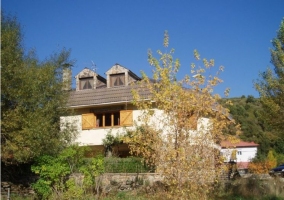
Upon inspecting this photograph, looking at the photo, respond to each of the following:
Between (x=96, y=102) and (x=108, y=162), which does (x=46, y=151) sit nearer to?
(x=108, y=162)

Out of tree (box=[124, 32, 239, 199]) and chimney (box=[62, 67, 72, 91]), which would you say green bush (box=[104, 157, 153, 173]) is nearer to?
chimney (box=[62, 67, 72, 91])

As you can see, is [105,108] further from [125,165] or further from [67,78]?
[67,78]

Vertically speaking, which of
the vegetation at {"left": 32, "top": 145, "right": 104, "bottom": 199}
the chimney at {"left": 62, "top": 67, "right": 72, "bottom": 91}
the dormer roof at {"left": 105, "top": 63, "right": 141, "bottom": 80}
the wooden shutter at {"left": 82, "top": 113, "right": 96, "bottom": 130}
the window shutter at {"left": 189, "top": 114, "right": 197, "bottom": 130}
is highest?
the dormer roof at {"left": 105, "top": 63, "right": 141, "bottom": 80}

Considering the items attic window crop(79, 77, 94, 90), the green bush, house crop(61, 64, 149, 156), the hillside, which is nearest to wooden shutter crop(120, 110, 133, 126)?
house crop(61, 64, 149, 156)

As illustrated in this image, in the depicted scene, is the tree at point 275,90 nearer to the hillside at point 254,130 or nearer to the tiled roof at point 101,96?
the tiled roof at point 101,96

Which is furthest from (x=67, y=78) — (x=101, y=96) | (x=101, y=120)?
(x=101, y=120)

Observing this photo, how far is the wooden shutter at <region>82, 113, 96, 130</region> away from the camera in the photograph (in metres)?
27.0

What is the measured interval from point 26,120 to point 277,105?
31.5 ft

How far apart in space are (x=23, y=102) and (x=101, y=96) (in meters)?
11.3

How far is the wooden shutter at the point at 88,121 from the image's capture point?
27.0 meters

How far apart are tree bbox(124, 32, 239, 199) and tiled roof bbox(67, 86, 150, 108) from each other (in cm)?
1417

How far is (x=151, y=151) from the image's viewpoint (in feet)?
37.1

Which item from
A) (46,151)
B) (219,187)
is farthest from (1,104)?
(219,187)

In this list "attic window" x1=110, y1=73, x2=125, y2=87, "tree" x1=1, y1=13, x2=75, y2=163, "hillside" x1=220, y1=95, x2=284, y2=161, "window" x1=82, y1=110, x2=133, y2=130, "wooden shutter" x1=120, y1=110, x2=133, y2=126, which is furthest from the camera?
"hillside" x1=220, y1=95, x2=284, y2=161
